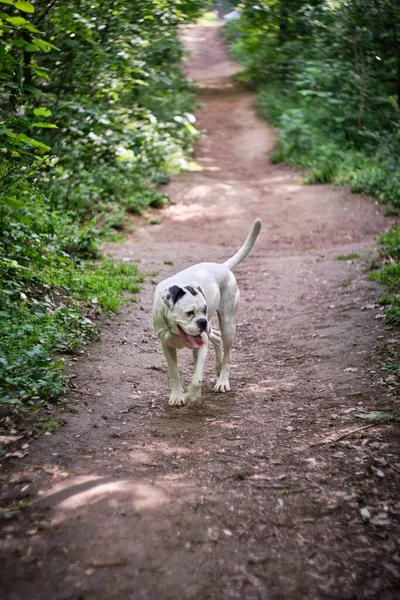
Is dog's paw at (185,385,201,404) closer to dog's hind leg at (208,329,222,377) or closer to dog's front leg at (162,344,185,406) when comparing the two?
dog's front leg at (162,344,185,406)

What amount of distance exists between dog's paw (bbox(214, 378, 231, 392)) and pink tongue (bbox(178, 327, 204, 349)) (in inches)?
38.1

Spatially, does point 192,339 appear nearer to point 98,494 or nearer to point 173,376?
point 173,376

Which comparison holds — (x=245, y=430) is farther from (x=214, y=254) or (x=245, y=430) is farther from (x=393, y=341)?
(x=214, y=254)

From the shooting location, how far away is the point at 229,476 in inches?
158

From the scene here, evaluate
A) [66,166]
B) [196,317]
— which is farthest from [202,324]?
[66,166]

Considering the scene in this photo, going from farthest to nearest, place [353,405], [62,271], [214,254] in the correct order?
[214,254], [62,271], [353,405]

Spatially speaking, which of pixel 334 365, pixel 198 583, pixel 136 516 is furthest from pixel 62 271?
pixel 198 583

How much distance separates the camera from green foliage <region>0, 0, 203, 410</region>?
496 cm

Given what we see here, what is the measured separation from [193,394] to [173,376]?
28cm

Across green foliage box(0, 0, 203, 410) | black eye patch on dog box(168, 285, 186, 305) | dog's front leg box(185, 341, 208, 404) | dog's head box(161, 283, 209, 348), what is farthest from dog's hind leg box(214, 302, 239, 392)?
green foliage box(0, 0, 203, 410)

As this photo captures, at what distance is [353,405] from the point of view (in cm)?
517

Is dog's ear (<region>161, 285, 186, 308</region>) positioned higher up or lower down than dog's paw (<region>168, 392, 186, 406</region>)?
higher up

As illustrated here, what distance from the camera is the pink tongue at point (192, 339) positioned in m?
4.85

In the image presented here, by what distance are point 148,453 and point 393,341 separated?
336cm
